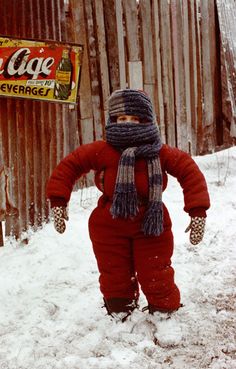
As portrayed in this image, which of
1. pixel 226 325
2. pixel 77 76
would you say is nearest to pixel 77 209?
pixel 77 76

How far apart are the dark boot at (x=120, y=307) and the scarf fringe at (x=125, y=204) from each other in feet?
1.91

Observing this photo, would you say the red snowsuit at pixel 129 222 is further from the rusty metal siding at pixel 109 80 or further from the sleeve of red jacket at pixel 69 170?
the rusty metal siding at pixel 109 80

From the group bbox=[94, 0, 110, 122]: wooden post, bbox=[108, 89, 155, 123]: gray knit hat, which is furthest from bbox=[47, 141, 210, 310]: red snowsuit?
bbox=[94, 0, 110, 122]: wooden post

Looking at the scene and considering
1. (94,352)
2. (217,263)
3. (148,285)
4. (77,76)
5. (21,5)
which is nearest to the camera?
(94,352)

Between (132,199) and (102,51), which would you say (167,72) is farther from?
(132,199)

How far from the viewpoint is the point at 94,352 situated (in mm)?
2672

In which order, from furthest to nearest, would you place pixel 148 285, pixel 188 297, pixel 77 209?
1. pixel 77 209
2. pixel 188 297
3. pixel 148 285

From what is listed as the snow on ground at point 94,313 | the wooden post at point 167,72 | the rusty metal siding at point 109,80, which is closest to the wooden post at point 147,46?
the rusty metal siding at point 109,80

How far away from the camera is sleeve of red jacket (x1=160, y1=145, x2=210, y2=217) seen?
9.11 ft

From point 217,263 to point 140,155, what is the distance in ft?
4.91

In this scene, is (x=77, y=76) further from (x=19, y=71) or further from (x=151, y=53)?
(x=151, y=53)

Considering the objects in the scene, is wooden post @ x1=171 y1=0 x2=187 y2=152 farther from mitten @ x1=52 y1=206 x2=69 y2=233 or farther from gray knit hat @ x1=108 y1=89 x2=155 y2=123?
mitten @ x1=52 y1=206 x2=69 y2=233

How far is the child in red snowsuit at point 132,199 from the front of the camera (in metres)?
2.77

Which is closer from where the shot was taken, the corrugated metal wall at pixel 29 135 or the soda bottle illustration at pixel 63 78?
the corrugated metal wall at pixel 29 135
